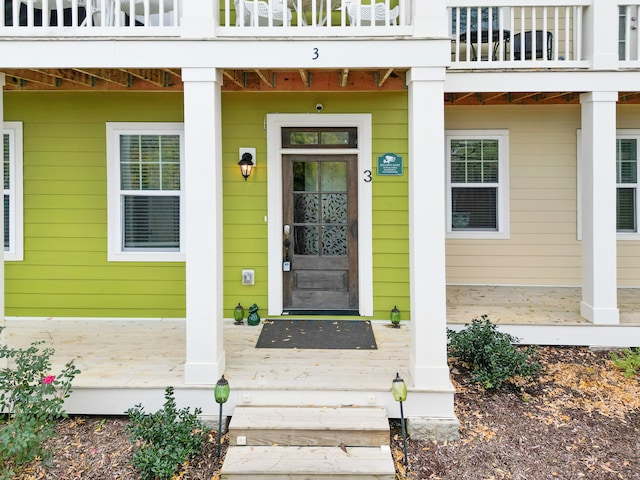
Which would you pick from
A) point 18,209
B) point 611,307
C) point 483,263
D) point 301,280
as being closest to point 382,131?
point 301,280

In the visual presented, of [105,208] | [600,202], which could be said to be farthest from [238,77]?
[600,202]

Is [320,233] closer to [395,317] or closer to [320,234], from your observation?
[320,234]

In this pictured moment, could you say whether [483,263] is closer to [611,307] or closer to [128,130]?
[611,307]

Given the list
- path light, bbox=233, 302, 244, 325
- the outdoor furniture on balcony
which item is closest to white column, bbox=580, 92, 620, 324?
the outdoor furniture on balcony

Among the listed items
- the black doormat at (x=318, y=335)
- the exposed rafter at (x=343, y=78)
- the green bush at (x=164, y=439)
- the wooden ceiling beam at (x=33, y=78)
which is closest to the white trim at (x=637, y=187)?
the black doormat at (x=318, y=335)

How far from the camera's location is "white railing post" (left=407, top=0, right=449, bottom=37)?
11.4ft

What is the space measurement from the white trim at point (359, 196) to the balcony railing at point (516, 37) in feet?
4.12

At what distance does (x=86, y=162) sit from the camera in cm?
533

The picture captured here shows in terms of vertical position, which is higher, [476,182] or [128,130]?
[128,130]

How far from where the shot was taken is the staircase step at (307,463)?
117 inches

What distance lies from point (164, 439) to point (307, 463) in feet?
3.10

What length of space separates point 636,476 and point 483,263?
3.56m

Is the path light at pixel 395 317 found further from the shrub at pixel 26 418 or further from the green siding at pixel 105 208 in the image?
the shrub at pixel 26 418

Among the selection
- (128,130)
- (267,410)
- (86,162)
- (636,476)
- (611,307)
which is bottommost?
(636,476)
